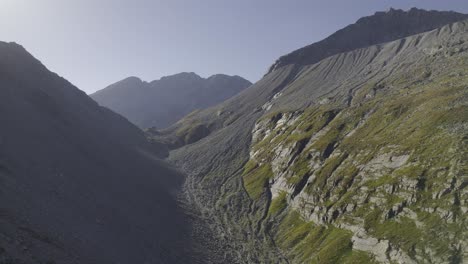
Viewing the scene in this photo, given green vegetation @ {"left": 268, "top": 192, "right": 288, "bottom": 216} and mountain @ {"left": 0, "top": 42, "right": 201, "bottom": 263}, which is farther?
green vegetation @ {"left": 268, "top": 192, "right": 288, "bottom": 216}

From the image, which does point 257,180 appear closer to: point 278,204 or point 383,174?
point 278,204

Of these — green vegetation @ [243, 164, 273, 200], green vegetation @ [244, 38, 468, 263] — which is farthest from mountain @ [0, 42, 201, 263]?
green vegetation @ [244, 38, 468, 263]

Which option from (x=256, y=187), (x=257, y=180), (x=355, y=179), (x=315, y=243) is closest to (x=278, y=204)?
(x=256, y=187)

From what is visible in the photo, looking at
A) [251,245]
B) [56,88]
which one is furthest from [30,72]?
[251,245]

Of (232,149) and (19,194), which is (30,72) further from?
(19,194)

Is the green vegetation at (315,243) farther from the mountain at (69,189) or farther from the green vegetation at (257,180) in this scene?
the green vegetation at (257,180)

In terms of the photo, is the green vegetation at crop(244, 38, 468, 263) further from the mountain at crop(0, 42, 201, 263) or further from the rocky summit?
the mountain at crop(0, 42, 201, 263)
